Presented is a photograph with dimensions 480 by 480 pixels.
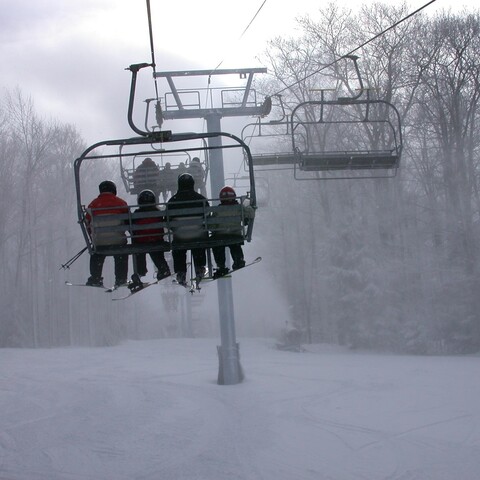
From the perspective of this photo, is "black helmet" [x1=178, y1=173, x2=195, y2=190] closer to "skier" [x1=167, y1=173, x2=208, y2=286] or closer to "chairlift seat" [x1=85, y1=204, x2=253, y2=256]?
"skier" [x1=167, y1=173, x2=208, y2=286]

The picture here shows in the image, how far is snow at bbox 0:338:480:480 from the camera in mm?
8227

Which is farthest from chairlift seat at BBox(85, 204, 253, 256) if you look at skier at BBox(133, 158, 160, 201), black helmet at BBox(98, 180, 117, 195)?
skier at BBox(133, 158, 160, 201)

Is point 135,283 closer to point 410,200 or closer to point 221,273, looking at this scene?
point 221,273

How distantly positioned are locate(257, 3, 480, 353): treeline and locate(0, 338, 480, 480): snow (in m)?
14.0

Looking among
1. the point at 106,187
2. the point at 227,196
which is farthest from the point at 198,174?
the point at 227,196

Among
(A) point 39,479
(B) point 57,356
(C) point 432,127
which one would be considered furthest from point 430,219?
(A) point 39,479

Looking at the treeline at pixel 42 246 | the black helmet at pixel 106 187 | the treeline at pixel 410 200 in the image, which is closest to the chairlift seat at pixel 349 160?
the black helmet at pixel 106 187

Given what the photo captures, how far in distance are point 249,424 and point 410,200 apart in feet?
83.5

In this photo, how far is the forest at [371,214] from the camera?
29.4 metres

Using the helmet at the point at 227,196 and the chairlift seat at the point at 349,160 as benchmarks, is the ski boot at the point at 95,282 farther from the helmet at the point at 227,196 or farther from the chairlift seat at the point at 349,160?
the chairlift seat at the point at 349,160

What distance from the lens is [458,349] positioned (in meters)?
32.0

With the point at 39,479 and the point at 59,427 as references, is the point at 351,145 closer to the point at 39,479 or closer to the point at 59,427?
the point at 59,427

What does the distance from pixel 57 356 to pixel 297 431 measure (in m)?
17.0

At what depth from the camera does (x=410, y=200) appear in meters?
→ 34.8
